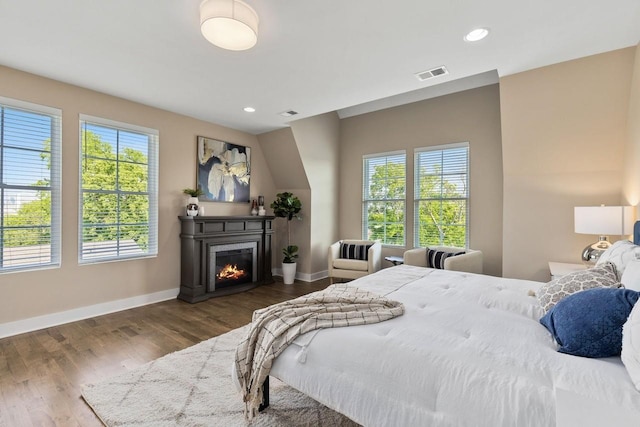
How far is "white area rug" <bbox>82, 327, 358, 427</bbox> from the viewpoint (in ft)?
5.87

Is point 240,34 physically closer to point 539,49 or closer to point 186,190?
point 539,49

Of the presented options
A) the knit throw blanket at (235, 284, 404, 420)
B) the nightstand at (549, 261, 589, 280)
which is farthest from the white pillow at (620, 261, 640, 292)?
the nightstand at (549, 261, 589, 280)

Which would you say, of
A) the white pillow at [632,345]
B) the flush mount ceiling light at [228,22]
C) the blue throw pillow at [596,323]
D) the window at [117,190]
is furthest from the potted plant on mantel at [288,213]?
the white pillow at [632,345]

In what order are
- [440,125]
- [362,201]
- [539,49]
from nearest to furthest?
[539,49] < [440,125] < [362,201]

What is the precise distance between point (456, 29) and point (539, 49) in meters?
0.92

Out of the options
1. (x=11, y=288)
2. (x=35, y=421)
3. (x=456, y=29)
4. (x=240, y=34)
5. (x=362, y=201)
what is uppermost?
(x=456, y=29)

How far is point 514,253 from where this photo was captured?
361cm

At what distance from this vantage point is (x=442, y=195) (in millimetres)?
4855

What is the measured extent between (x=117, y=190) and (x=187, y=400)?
9.45ft

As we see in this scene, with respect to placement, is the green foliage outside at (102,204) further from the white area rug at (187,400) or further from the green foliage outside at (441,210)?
the green foliage outside at (441,210)

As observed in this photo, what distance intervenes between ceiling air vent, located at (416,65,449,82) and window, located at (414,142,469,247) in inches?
72.6

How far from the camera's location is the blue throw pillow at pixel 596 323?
3.96 feet

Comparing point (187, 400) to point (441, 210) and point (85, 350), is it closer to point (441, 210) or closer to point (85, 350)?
point (85, 350)

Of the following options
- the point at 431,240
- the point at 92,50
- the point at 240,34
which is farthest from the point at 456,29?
the point at 431,240
